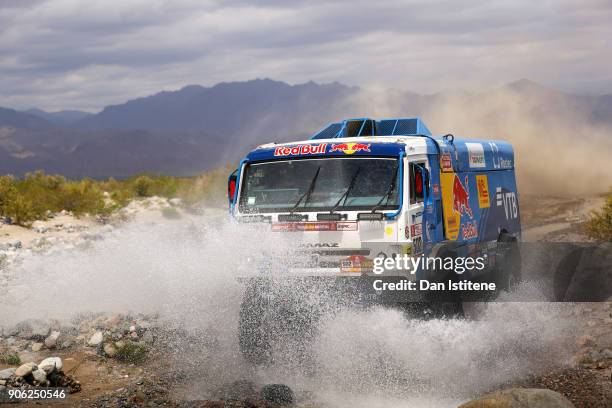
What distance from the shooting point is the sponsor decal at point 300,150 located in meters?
10.3

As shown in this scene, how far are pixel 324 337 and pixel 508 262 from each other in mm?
6038

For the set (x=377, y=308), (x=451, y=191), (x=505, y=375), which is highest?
(x=451, y=191)

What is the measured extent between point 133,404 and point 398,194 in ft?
13.3

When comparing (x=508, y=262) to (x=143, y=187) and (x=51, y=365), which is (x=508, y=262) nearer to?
(x=51, y=365)

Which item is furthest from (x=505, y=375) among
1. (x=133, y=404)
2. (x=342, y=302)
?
(x=133, y=404)

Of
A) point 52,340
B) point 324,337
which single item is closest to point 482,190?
point 324,337

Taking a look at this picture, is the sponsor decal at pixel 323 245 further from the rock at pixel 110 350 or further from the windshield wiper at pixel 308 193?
the rock at pixel 110 350

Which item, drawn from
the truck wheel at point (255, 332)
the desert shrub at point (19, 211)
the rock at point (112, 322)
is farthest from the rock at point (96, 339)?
the desert shrub at point (19, 211)

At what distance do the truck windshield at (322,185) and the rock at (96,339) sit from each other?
263 cm

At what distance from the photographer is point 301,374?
919 cm

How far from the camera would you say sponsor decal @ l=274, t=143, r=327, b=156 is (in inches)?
406

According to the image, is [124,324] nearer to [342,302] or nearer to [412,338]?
[342,302]

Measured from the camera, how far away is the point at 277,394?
26.9 ft

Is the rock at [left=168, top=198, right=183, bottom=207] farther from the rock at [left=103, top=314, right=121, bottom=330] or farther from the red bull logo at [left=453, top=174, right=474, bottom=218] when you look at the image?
the red bull logo at [left=453, top=174, right=474, bottom=218]
